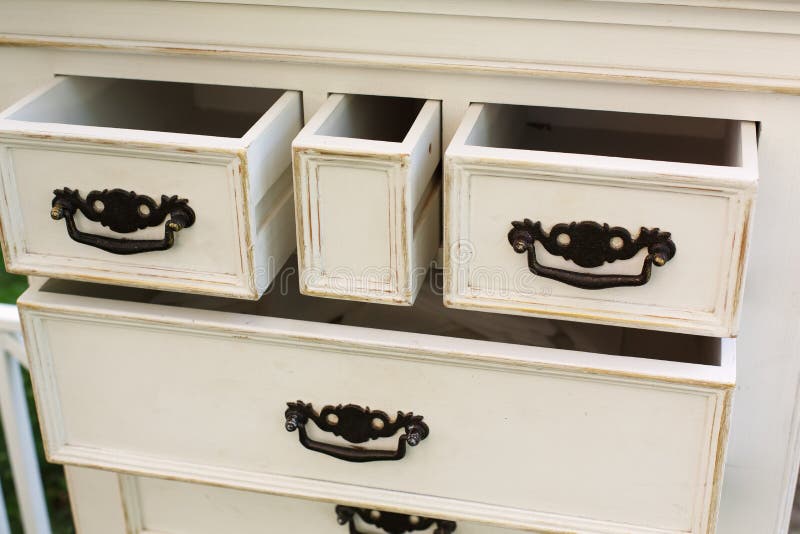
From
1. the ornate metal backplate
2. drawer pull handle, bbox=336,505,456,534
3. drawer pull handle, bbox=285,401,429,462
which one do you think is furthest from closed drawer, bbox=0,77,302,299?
drawer pull handle, bbox=336,505,456,534

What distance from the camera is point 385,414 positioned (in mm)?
708

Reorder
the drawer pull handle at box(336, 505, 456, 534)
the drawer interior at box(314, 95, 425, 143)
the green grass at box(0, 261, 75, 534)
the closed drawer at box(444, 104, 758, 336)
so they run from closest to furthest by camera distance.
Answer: the closed drawer at box(444, 104, 758, 336) < the drawer interior at box(314, 95, 425, 143) < the drawer pull handle at box(336, 505, 456, 534) < the green grass at box(0, 261, 75, 534)

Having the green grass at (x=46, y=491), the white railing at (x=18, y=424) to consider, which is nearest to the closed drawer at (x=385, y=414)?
the white railing at (x=18, y=424)

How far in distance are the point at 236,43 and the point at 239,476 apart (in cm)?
34

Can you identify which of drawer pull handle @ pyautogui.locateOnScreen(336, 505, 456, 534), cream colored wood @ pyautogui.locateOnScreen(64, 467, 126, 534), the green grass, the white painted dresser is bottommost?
the green grass

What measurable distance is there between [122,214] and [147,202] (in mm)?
23

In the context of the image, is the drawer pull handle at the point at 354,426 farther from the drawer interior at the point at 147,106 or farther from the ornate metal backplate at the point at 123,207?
the drawer interior at the point at 147,106

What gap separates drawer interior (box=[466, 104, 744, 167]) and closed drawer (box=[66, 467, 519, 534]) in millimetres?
346

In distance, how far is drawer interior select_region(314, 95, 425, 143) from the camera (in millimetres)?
700

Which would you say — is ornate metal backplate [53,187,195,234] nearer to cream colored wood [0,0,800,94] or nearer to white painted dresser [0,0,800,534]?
white painted dresser [0,0,800,534]

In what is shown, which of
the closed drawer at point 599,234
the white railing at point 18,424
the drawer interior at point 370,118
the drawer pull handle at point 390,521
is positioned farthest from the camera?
the white railing at point 18,424

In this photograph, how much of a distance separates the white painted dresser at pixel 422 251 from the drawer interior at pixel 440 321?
14cm

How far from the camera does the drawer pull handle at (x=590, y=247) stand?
23.9 inches

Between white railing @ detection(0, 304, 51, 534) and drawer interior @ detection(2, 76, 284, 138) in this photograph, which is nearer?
drawer interior @ detection(2, 76, 284, 138)
